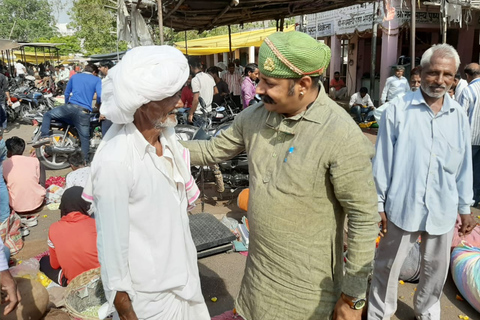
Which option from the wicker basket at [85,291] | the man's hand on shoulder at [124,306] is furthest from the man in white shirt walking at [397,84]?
the man's hand on shoulder at [124,306]

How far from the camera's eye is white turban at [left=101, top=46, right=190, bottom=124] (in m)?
1.51

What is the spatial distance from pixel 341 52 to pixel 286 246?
18.3 metres

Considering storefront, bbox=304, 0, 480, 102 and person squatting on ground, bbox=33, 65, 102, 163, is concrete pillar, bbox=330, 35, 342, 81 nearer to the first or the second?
storefront, bbox=304, 0, 480, 102

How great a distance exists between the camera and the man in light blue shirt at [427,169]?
251 centimetres

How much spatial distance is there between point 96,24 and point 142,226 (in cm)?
3156

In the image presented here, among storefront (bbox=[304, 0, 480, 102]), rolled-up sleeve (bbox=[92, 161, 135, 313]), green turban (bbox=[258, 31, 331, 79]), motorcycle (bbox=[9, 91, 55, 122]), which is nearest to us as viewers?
rolled-up sleeve (bbox=[92, 161, 135, 313])

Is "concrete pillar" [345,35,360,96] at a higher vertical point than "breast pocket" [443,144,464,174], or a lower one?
higher

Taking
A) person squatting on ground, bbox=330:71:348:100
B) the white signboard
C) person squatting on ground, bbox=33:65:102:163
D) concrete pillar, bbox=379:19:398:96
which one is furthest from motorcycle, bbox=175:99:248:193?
person squatting on ground, bbox=330:71:348:100

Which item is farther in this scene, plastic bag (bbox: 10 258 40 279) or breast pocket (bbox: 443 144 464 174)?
plastic bag (bbox: 10 258 40 279)

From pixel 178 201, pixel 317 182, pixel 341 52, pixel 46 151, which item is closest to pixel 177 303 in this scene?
pixel 178 201

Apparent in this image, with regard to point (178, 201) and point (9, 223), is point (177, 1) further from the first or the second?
point (178, 201)

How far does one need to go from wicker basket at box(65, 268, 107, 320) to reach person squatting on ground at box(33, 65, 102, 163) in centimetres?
472

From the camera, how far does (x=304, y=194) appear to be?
5.51ft

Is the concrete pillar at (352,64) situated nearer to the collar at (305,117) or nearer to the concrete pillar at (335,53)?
the concrete pillar at (335,53)
